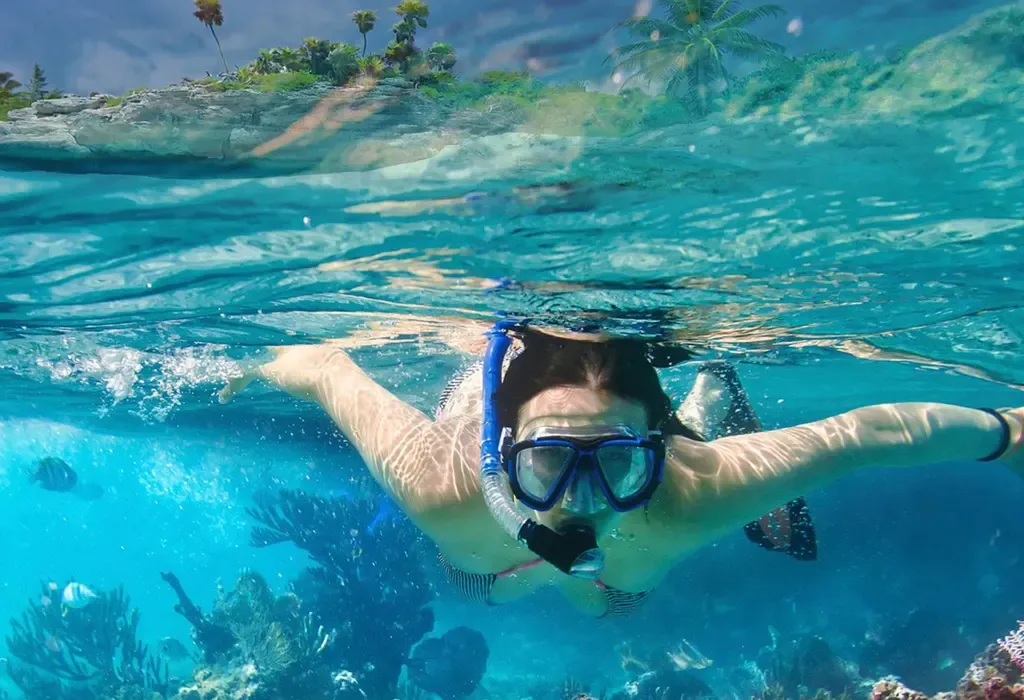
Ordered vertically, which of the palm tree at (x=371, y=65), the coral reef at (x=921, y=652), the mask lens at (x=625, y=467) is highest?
the palm tree at (x=371, y=65)

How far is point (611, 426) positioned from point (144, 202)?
541 centimetres

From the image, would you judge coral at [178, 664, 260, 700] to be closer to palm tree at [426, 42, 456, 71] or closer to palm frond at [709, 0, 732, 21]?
palm tree at [426, 42, 456, 71]

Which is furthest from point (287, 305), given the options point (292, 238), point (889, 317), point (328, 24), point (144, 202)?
point (889, 317)

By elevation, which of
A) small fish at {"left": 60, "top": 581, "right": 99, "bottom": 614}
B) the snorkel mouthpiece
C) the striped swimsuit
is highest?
the snorkel mouthpiece

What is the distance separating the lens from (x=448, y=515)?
5086 millimetres

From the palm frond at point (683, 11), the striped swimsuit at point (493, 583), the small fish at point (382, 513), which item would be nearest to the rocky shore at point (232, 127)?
the palm frond at point (683, 11)

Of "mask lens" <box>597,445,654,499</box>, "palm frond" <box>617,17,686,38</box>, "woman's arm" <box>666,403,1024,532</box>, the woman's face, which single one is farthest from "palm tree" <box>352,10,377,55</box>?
"woman's arm" <box>666,403,1024,532</box>

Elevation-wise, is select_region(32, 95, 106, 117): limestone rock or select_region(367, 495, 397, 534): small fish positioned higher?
select_region(32, 95, 106, 117): limestone rock

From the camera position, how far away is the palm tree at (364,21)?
4.59m

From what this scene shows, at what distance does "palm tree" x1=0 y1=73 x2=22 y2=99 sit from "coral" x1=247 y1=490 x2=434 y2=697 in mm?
12041

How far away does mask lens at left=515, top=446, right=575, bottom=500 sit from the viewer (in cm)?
404

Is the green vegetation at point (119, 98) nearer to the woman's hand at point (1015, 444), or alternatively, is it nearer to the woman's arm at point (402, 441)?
the woman's arm at point (402, 441)

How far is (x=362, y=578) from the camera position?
14.6 metres

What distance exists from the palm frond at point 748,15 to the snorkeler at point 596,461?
258 cm
